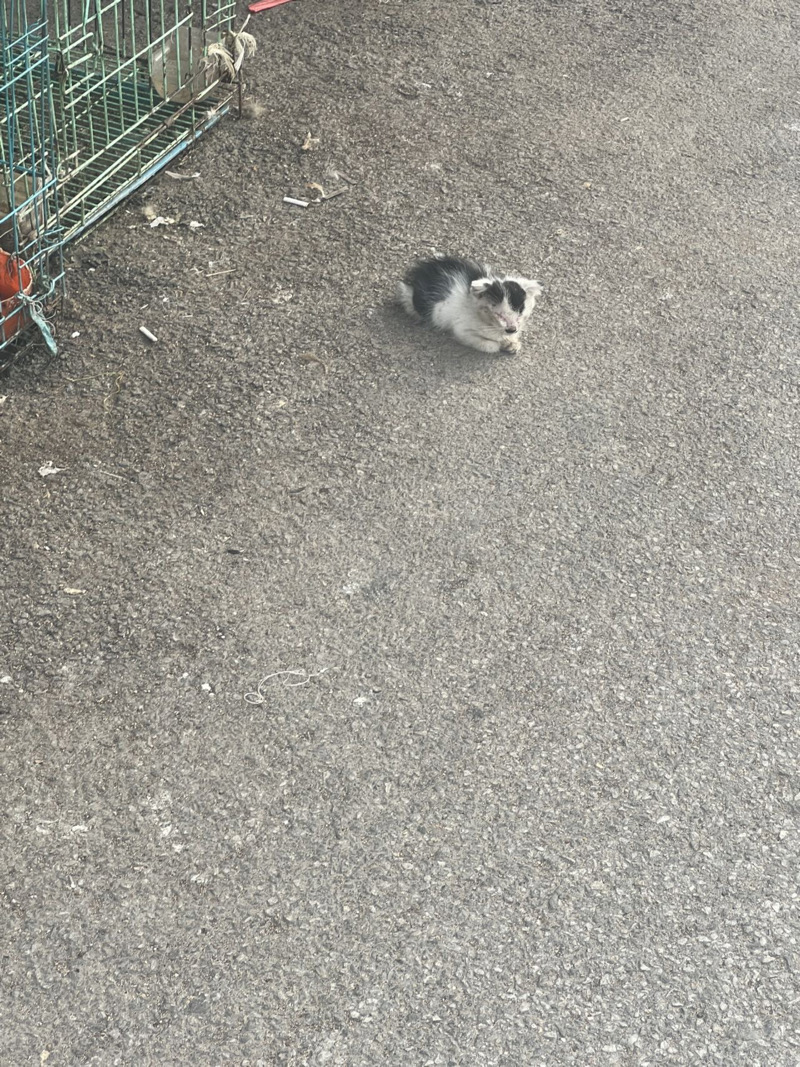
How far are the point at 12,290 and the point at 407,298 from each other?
1.59m

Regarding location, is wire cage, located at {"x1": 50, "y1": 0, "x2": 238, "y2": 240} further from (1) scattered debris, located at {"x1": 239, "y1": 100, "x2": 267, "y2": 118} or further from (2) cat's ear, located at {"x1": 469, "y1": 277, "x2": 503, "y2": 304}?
(2) cat's ear, located at {"x1": 469, "y1": 277, "x2": 503, "y2": 304}

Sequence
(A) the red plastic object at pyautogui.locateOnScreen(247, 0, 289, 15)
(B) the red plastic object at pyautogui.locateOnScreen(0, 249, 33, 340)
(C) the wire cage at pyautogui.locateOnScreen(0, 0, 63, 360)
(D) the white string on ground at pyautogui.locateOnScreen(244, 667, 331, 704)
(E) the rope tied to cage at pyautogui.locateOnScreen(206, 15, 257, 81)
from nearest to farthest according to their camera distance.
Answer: (D) the white string on ground at pyautogui.locateOnScreen(244, 667, 331, 704) → (C) the wire cage at pyautogui.locateOnScreen(0, 0, 63, 360) → (B) the red plastic object at pyautogui.locateOnScreen(0, 249, 33, 340) → (E) the rope tied to cage at pyautogui.locateOnScreen(206, 15, 257, 81) → (A) the red plastic object at pyautogui.locateOnScreen(247, 0, 289, 15)

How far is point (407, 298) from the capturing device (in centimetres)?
518

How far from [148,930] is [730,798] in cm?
162

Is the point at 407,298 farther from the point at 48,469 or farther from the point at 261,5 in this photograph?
the point at 261,5

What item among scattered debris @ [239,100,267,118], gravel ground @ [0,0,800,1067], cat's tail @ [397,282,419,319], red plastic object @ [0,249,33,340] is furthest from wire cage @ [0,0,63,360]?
scattered debris @ [239,100,267,118]

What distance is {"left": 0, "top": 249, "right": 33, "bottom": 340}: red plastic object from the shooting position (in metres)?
4.65

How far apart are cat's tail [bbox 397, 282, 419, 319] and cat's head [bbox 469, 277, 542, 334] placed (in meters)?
0.30

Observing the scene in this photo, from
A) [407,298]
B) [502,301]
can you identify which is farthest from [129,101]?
[502,301]

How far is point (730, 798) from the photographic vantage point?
3.44 meters

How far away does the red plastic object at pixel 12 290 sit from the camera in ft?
15.3

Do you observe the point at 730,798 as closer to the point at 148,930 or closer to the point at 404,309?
the point at 148,930

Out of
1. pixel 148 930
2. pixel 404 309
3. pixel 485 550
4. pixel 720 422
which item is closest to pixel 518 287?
pixel 404 309

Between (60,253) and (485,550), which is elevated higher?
(60,253)
